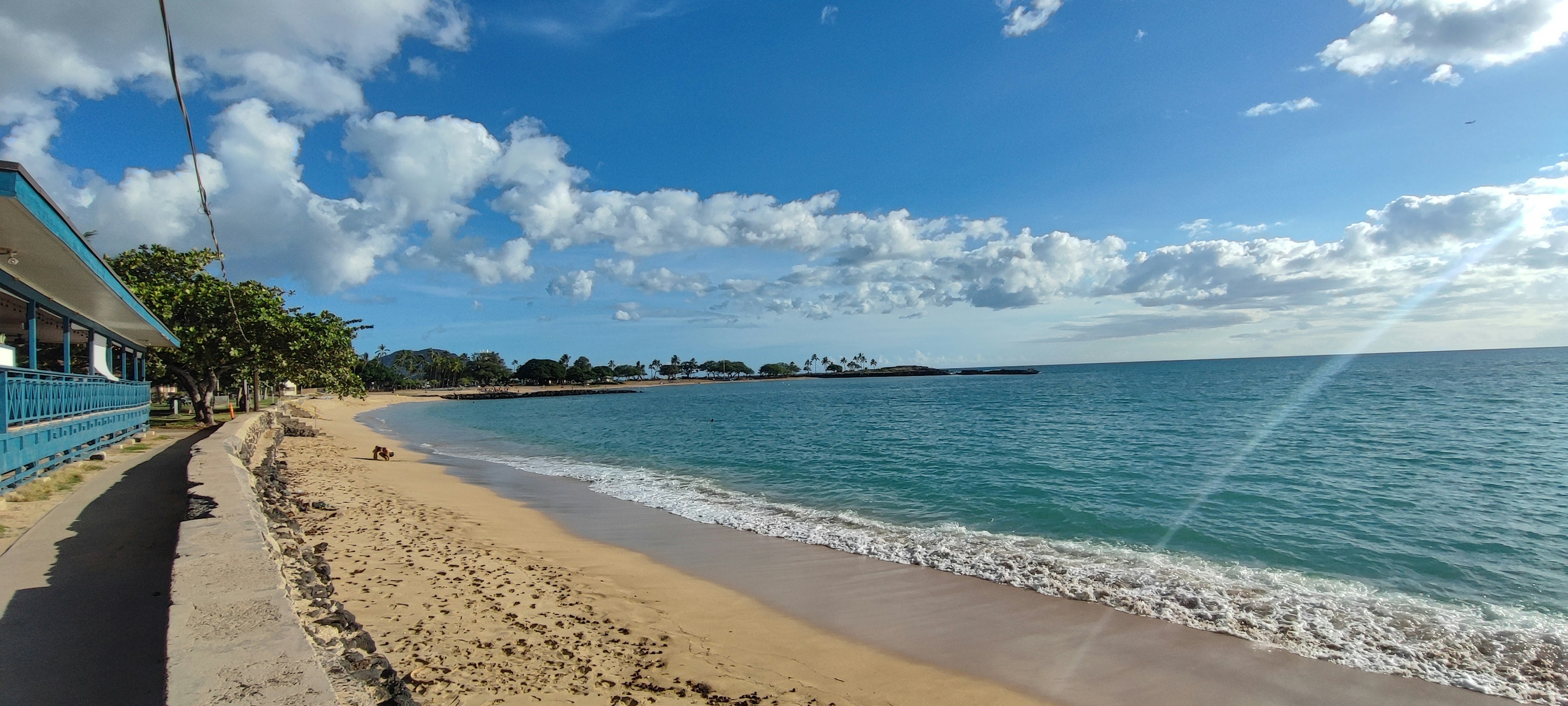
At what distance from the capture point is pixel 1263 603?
809cm

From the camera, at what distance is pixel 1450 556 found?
10.0 meters

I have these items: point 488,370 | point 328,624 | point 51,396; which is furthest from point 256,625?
→ point 488,370

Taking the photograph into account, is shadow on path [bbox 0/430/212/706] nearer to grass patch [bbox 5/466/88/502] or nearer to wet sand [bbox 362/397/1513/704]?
grass patch [bbox 5/466/88/502]

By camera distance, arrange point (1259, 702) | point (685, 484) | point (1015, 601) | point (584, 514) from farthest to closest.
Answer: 1. point (685, 484)
2. point (584, 514)
3. point (1015, 601)
4. point (1259, 702)

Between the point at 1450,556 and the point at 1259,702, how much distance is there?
742cm

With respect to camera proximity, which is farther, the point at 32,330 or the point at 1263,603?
the point at 32,330

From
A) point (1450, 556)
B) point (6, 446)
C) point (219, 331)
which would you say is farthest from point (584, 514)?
point (219, 331)

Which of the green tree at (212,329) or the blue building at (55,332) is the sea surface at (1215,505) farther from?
the blue building at (55,332)

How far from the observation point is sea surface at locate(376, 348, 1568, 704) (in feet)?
25.0

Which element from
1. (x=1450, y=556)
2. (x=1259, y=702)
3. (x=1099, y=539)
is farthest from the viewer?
(x=1099, y=539)

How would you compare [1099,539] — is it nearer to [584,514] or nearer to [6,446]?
[584,514]

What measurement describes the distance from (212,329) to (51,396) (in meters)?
13.0

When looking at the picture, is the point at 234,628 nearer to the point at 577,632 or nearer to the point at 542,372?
the point at 577,632

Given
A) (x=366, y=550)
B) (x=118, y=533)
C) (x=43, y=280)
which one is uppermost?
(x=43, y=280)
